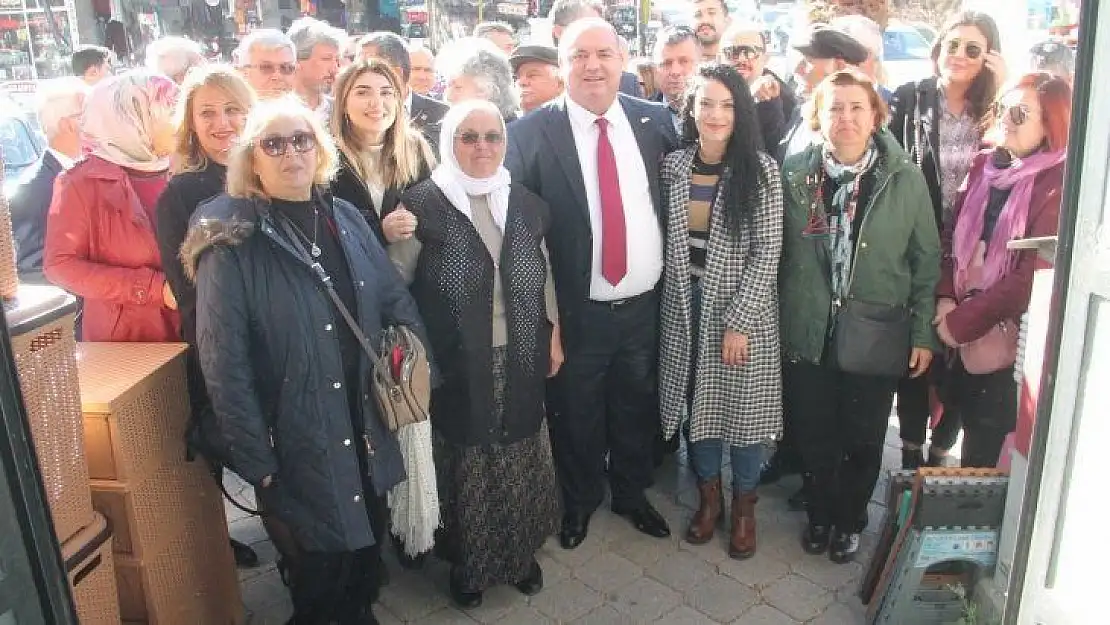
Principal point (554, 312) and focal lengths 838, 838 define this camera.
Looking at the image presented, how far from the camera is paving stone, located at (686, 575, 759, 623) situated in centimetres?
322

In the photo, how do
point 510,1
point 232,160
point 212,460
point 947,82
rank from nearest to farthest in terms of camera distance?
point 232,160 → point 212,460 → point 947,82 → point 510,1

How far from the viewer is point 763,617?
319cm

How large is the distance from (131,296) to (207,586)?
1.06 m

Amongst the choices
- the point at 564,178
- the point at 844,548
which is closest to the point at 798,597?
the point at 844,548

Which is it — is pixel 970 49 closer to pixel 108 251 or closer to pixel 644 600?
pixel 644 600

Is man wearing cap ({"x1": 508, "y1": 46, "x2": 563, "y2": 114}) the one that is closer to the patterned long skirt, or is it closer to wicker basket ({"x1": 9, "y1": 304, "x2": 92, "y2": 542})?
the patterned long skirt

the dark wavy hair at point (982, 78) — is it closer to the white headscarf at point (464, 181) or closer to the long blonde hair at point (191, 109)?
the white headscarf at point (464, 181)

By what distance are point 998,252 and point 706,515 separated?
5.21 feet

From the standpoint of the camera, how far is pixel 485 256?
9.78 feet

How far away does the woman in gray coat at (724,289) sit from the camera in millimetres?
3254

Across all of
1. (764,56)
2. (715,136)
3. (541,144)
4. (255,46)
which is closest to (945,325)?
(715,136)

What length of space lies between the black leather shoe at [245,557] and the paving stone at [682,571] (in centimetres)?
167

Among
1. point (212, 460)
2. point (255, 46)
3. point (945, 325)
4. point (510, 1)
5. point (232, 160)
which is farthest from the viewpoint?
point (510, 1)

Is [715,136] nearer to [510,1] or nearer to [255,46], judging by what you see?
[255,46]
